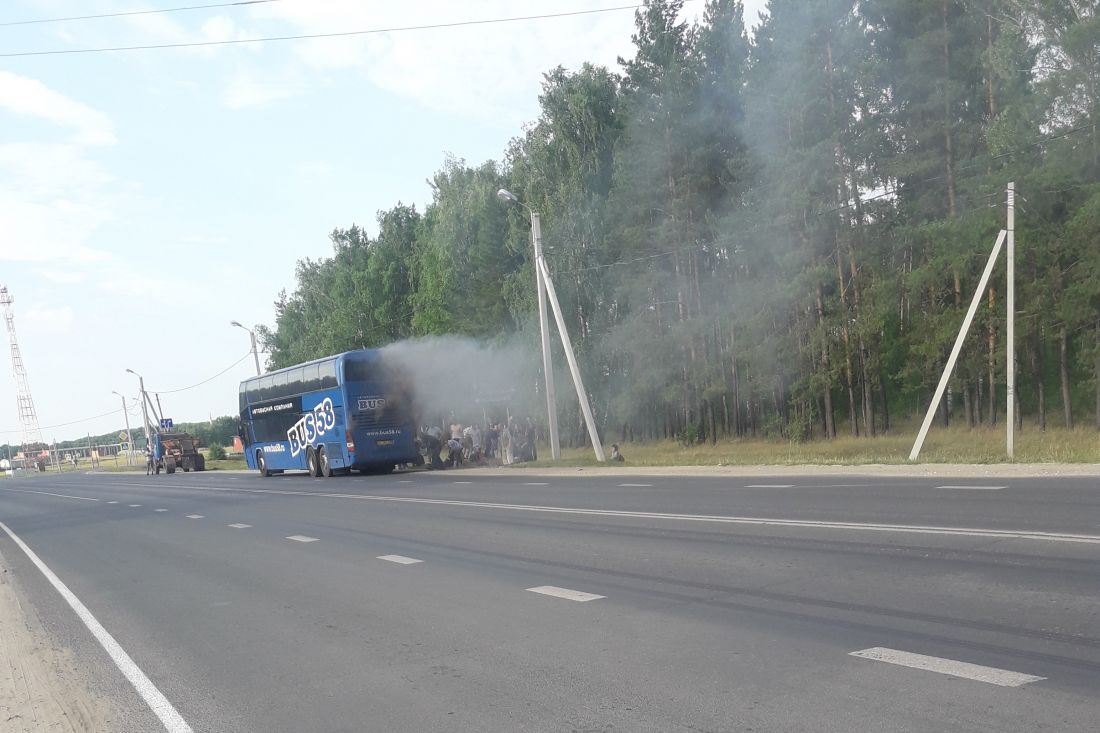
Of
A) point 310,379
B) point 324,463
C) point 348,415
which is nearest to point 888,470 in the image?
point 348,415

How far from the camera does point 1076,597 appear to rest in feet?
22.1

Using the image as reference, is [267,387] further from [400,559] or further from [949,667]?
[949,667]

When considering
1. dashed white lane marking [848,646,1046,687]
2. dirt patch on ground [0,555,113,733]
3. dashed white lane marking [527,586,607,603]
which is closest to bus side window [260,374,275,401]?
dirt patch on ground [0,555,113,733]

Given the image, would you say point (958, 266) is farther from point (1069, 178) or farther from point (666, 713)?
point (666, 713)

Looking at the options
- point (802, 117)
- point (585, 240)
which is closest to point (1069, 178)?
point (802, 117)

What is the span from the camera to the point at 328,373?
34750 millimetres

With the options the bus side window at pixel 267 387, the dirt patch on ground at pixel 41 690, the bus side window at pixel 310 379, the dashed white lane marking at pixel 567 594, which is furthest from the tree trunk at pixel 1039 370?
the dirt patch on ground at pixel 41 690

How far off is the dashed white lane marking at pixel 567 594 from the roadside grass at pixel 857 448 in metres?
15.1

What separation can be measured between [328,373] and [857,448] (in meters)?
22.4

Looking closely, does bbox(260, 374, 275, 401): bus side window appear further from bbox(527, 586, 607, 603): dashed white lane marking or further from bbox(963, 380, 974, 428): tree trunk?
bbox(527, 586, 607, 603): dashed white lane marking

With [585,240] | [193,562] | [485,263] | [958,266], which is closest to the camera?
[193,562]

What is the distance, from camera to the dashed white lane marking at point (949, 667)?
512 cm

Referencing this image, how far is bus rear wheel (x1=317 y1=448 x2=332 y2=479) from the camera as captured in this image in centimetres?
3650

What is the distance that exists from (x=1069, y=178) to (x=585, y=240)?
24.2 m
